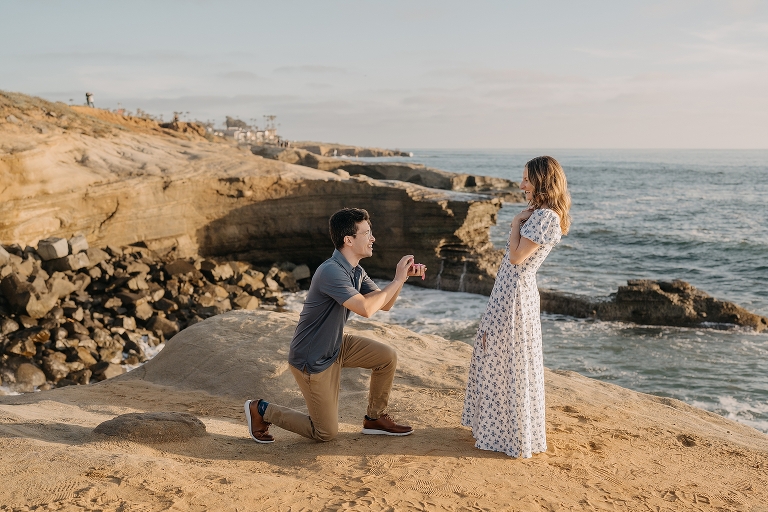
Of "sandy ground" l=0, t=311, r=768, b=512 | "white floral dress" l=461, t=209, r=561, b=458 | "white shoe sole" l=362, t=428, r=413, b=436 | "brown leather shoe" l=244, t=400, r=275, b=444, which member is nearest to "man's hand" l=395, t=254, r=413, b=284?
"white floral dress" l=461, t=209, r=561, b=458

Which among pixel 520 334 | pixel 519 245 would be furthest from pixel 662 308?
pixel 519 245

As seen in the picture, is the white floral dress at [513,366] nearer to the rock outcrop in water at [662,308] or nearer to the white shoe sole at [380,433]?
the white shoe sole at [380,433]

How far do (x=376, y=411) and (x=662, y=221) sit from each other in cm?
3176

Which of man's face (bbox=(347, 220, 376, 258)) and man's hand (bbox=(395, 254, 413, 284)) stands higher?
man's face (bbox=(347, 220, 376, 258))

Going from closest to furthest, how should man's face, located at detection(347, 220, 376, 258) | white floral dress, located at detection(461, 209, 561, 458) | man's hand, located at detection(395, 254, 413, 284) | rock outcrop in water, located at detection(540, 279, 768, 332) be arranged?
1. man's hand, located at detection(395, 254, 413, 284)
2. man's face, located at detection(347, 220, 376, 258)
3. white floral dress, located at detection(461, 209, 561, 458)
4. rock outcrop in water, located at detection(540, 279, 768, 332)

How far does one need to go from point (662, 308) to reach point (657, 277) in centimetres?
758

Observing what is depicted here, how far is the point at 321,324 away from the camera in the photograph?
15.8 ft

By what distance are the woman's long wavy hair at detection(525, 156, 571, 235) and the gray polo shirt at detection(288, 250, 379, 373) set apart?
131cm

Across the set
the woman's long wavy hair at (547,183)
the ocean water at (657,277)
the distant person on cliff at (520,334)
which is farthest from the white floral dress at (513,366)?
the ocean water at (657,277)

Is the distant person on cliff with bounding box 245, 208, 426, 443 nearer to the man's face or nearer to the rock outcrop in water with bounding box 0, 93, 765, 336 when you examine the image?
the man's face

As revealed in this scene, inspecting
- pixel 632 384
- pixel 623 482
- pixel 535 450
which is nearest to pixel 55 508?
pixel 535 450

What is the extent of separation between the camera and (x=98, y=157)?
16766 millimetres

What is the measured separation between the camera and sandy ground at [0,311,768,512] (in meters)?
3.85

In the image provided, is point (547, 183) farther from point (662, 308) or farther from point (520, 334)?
point (662, 308)
